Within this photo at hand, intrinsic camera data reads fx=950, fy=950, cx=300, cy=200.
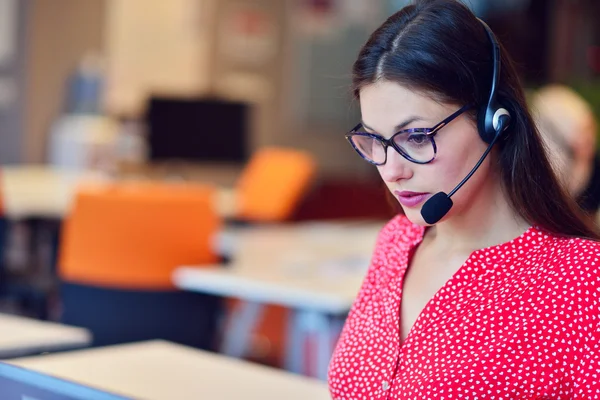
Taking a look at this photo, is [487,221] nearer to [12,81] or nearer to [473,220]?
[473,220]

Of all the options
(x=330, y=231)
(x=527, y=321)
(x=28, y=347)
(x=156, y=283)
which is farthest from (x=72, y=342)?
(x=330, y=231)

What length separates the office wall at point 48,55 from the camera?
20.5 feet

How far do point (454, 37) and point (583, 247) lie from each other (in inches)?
13.6

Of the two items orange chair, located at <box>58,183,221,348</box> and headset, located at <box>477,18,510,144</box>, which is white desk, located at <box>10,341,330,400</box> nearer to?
headset, located at <box>477,18,510,144</box>

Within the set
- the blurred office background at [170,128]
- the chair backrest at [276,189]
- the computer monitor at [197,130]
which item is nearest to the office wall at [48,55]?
the blurred office background at [170,128]

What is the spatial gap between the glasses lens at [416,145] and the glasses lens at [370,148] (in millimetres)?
33

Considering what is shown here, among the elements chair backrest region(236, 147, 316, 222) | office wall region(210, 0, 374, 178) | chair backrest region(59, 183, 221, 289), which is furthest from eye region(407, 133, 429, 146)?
office wall region(210, 0, 374, 178)

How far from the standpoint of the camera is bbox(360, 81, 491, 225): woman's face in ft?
4.30

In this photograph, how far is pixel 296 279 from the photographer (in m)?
3.11

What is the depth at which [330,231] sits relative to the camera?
4.65 meters

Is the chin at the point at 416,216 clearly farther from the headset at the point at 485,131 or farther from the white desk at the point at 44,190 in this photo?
the white desk at the point at 44,190

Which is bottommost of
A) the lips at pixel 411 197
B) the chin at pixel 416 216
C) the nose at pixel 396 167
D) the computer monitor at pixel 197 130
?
the computer monitor at pixel 197 130

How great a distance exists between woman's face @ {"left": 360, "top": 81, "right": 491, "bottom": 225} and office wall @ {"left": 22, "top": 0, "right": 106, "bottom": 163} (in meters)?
5.28

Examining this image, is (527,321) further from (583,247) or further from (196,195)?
(196,195)
